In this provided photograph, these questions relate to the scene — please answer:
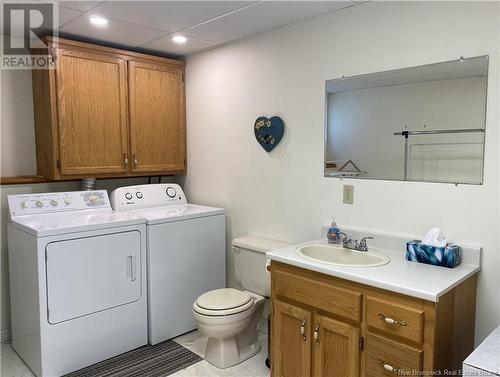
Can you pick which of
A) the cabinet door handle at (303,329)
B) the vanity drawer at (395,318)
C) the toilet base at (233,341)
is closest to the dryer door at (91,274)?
the toilet base at (233,341)

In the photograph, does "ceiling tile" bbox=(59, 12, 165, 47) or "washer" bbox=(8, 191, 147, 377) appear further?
"ceiling tile" bbox=(59, 12, 165, 47)

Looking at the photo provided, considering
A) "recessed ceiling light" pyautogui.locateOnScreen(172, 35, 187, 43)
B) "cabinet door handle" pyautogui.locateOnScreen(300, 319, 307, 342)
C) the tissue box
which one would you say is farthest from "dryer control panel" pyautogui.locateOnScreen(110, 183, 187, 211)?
the tissue box

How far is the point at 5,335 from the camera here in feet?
9.68

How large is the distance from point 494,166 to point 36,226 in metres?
2.56

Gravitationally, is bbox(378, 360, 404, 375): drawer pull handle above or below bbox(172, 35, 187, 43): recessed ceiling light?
below

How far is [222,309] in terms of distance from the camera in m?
2.50

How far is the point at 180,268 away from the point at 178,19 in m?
1.74

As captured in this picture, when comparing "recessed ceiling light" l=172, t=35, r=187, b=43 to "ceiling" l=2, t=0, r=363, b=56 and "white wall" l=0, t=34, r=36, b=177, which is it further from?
"white wall" l=0, t=34, r=36, b=177

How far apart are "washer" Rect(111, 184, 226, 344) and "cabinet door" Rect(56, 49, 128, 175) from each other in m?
0.33

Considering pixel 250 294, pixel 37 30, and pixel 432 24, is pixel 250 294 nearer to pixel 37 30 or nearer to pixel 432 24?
pixel 432 24

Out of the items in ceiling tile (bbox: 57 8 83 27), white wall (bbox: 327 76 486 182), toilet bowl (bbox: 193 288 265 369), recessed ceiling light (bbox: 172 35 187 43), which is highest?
recessed ceiling light (bbox: 172 35 187 43)

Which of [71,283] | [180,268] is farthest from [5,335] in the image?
[180,268]

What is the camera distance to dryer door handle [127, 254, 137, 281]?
2.74 meters

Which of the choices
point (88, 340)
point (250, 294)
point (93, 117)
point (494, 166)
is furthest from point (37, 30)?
point (494, 166)
